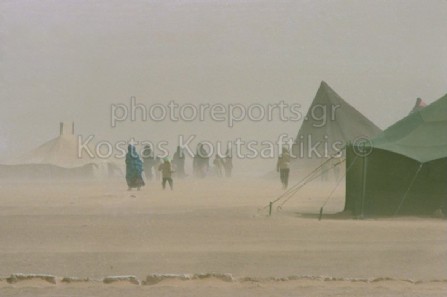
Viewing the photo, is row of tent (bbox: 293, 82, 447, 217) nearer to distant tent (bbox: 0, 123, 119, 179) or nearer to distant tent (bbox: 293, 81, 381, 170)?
distant tent (bbox: 293, 81, 381, 170)

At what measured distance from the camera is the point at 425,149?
1017 centimetres

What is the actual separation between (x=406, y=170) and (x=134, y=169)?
21.3ft

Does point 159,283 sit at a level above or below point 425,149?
below

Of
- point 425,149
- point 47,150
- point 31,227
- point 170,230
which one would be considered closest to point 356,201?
point 425,149

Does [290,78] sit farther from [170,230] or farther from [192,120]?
[170,230]

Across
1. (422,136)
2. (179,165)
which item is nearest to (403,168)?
(422,136)

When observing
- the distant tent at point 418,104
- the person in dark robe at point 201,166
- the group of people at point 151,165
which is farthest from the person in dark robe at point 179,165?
the distant tent at point 418,104

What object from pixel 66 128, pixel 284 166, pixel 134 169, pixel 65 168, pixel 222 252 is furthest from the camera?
pixel 65 168

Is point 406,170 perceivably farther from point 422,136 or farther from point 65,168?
point 65,168

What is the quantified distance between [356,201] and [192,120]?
251cm

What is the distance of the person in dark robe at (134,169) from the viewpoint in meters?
13.9

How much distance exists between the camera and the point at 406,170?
1020 centimetres

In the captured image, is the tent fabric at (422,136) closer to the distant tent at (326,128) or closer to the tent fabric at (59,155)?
the distant tent at (326,128)

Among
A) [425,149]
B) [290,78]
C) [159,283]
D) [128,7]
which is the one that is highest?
[128,7]
